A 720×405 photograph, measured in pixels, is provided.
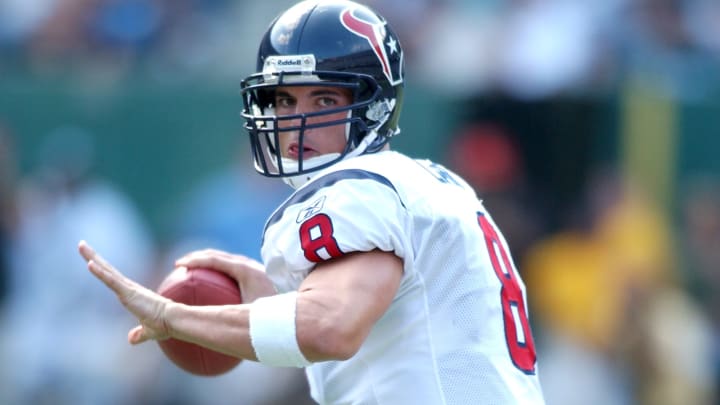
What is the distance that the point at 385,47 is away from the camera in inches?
160

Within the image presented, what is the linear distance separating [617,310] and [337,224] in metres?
5.02

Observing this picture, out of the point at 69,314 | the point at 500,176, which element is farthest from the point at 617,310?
the point at 69,314

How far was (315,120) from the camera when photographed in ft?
13.0

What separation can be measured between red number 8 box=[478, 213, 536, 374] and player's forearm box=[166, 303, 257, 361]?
697 mm

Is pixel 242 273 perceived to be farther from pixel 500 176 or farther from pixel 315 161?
pixel 500 176

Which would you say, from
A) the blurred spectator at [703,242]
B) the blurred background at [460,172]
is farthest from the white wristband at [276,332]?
the blurred spectator at [703,242]

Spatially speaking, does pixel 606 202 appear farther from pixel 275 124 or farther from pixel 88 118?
pixel 275 124

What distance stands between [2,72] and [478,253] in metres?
6.57

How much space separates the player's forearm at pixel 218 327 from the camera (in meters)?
3.55

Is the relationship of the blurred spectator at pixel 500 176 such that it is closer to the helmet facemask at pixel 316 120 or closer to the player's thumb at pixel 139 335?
the helmet facemask at pixel 316 120

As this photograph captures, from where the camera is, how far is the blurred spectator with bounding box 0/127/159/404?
28.7 ft

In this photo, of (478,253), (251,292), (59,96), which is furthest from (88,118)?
(478,253)

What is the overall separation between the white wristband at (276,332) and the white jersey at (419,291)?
0.16 m

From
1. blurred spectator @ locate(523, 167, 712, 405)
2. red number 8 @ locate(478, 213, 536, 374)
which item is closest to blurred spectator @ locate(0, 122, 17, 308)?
blurred spectator @ locate(523, 167, 712, 405)
